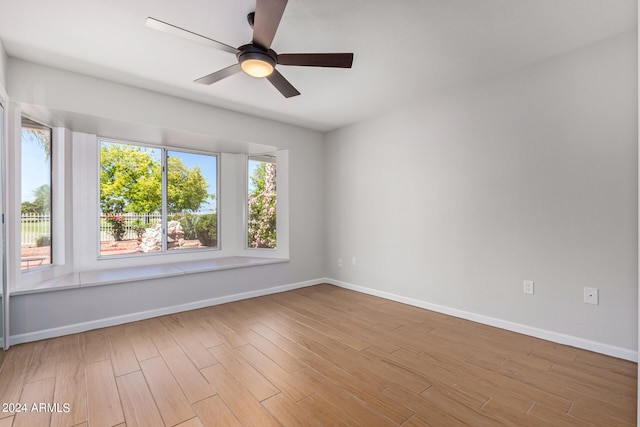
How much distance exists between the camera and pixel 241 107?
3.69 metres

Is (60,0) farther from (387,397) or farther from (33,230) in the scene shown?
(387,397)

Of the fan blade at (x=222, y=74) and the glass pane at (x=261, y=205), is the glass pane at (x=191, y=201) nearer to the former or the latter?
the glass pane at (x=261, y=205)

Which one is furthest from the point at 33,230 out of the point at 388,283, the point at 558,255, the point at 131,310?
the point at 558,255

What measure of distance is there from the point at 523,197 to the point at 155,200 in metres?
4.34

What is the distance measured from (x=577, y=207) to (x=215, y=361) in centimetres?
320

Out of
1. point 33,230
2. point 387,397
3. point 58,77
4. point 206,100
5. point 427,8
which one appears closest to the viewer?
point 387,397

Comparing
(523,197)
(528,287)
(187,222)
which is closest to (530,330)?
(528,287)

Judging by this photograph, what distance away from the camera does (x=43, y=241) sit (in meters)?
3.04

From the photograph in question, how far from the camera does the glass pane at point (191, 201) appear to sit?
412 centimetres

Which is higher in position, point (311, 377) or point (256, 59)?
point (256, 59)

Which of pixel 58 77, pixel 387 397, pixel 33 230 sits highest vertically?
pixel 58 77

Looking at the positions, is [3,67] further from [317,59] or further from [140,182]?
[317,59]

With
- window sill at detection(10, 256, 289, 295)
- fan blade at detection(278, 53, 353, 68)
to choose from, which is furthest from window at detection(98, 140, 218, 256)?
fan blade at detection(278, 53, 353, 68)

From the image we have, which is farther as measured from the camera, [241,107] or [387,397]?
[241,107]
